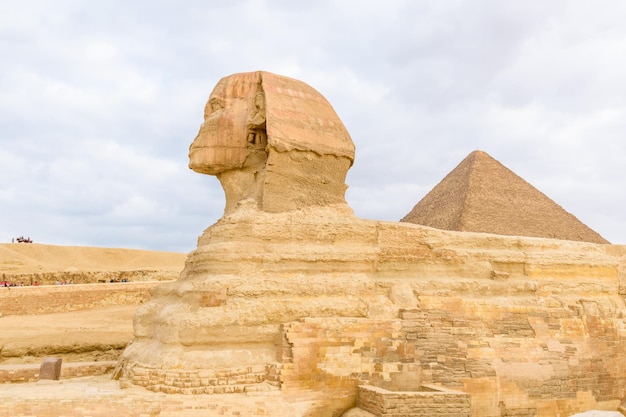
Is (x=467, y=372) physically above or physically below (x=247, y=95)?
below

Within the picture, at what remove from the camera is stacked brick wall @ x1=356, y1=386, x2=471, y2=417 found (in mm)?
6324

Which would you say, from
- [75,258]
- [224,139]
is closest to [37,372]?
[224,139]

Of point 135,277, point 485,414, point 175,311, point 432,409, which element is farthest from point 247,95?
point 135,277

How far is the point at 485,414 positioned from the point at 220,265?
13.7 ft

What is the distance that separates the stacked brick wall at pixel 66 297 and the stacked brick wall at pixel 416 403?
17.5m

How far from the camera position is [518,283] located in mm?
8789

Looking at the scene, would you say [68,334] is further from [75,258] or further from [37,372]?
[75,258]

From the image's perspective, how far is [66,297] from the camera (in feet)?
69.9

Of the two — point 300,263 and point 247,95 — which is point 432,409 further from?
point 247,95

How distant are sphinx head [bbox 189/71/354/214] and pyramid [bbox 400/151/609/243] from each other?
28.0ft

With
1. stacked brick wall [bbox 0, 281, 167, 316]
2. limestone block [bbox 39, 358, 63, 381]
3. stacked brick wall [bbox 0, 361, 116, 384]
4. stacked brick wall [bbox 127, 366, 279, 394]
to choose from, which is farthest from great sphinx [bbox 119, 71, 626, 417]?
stacked brick wall [bbox 0, 281, 167, 316]

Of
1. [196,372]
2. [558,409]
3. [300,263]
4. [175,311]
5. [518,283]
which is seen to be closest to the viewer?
[196,372]

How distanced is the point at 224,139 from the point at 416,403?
460 cm

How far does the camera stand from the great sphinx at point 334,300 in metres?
6.80
